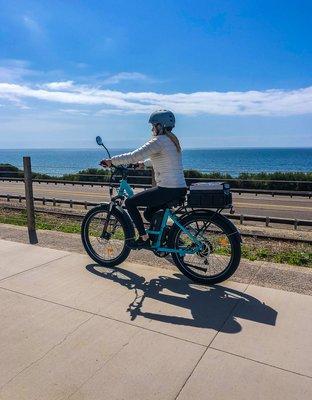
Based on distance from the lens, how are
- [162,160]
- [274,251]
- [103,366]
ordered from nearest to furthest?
[103,366], [162,160], [274,251]

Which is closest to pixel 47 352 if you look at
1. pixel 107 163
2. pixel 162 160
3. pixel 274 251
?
pixel 162 160

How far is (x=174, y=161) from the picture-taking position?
184 inches

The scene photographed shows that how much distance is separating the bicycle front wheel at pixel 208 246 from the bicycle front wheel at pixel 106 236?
74cm

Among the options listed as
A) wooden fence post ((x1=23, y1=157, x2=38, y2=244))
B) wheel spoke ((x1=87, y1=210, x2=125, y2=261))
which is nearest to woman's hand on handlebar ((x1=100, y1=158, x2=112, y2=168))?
wheel spoke ((x1=87, y1=210, x2=125, y2=261))

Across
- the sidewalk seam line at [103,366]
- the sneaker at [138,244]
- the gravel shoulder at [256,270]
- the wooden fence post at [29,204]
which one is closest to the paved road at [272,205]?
the wooden fence post at [29,204]

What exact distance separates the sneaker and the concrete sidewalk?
0.35 meters

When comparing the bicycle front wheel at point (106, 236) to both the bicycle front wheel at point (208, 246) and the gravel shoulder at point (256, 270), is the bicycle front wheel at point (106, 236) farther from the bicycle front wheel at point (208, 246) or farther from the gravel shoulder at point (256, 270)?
the bicycle front wheel at point (208, 246)

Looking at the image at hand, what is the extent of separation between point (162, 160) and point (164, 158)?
0.03 metres

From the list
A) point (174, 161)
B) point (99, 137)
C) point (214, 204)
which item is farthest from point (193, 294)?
point (99, 137)

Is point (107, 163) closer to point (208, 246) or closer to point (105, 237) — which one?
point (105, 237)

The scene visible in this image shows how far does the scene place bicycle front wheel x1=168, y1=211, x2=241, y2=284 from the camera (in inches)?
177

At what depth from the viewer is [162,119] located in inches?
181

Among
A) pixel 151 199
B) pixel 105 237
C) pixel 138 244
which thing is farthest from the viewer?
pixel 105 237

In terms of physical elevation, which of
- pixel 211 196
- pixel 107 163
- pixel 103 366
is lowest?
pixel 103 366
